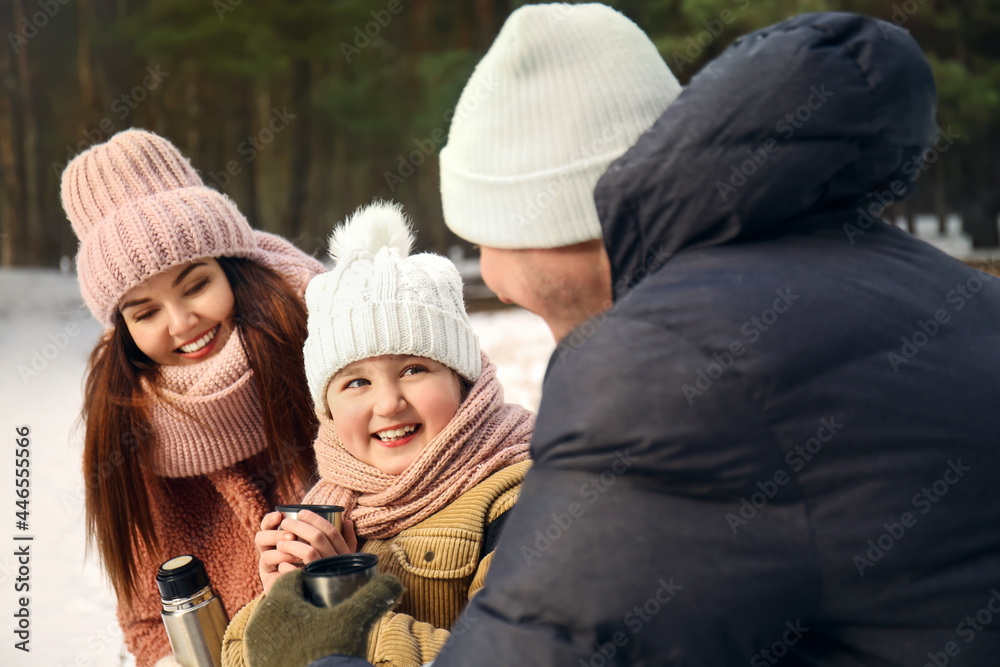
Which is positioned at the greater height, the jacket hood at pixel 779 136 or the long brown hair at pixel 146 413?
the jacket hood at pixel 779 136

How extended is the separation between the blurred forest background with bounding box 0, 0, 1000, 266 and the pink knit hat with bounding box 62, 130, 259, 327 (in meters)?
5.51

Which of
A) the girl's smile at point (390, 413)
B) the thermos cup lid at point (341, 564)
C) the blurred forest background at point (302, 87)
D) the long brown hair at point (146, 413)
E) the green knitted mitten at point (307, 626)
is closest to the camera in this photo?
the green knitted mitten at point (307, 626)

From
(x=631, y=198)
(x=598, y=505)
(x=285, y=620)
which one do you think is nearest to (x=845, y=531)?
(x=598, y=505)

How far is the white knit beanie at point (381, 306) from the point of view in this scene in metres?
1.84

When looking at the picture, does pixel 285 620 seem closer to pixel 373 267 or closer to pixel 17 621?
pixel 373 267

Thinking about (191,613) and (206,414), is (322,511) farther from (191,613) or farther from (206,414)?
(206,414)

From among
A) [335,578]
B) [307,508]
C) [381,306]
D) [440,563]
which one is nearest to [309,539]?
[307,508]

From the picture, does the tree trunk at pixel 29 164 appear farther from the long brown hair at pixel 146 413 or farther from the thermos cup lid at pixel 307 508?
the thermos cup lid at pixel 307 508

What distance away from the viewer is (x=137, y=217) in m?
2.24

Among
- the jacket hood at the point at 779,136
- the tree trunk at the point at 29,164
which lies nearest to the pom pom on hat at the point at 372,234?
the jacket hood at the point at 779,136

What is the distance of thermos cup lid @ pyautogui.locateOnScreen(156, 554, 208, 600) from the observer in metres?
1.75

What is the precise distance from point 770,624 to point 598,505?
0.69 feet

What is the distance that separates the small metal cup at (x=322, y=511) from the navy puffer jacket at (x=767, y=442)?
0.75m

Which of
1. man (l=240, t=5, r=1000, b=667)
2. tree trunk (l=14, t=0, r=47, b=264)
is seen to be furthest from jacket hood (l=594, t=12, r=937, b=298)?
tree trunk (l=14, t=0, r=47, b=264)
